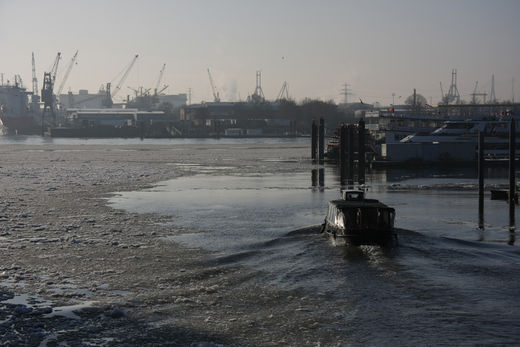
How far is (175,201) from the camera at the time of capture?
4016 cm

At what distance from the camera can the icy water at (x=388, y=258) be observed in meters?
16.9

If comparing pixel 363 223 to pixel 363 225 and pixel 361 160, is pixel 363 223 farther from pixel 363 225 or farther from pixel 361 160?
pixel 361 160

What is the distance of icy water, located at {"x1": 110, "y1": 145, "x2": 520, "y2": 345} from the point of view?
55.4 feet

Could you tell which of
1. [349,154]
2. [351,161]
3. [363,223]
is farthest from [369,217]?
[349,154]

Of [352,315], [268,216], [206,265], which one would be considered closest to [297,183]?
[268,216]

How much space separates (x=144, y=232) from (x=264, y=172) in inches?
1396

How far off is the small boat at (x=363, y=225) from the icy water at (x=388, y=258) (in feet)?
1.55

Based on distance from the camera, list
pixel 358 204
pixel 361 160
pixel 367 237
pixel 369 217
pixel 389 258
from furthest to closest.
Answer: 1. pixel 361 160
2. pixel 358 204
3. pixel 369 217
4. pixel 367 237
5. pixel 389 258

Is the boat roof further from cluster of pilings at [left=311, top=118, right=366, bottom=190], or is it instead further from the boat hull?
cluster of pilings at [left=311, top=118, right=366, bottom=190]

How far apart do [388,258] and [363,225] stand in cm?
247

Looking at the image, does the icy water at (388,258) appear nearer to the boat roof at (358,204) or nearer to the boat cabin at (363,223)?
the boat cabin at (363,223)

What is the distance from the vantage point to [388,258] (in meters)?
23.8

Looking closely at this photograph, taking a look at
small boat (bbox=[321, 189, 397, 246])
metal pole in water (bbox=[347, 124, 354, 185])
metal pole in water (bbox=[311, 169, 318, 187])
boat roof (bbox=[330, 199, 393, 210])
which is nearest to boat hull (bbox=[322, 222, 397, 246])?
small boat (bbox=[321, 189, 397, 246])

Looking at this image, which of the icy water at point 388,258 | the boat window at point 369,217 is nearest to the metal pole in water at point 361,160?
the icy water at point 388,258
